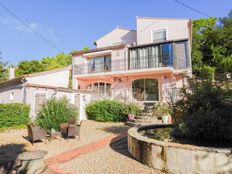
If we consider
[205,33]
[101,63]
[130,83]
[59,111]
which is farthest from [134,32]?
[59,111]

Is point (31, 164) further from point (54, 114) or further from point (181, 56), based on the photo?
point (181, 56)

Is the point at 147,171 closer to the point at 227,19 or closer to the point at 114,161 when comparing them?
the point at 114,161

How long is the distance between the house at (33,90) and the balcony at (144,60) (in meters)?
5.08

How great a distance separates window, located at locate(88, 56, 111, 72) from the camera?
80.1 feet

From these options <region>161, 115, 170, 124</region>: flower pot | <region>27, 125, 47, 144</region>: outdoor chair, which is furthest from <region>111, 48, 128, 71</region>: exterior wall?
<region>27, 125, 47, 144</region>: outdoor chair

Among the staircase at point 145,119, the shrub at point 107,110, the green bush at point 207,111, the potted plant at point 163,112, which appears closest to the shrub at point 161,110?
the potted plant at point 163,112

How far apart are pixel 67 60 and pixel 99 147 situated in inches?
1618

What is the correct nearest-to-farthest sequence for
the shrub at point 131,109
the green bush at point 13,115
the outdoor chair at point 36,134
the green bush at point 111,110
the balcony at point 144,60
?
the outdoor chair at point 36,134 < the green bush at point 13,115 < the shrub at point 131,109 < the green bush at point 111,110 < the balcony at point 144,60

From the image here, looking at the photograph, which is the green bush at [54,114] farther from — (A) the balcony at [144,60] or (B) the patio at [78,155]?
(A) the balcony at [144,60]

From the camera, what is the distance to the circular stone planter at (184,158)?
524 cm

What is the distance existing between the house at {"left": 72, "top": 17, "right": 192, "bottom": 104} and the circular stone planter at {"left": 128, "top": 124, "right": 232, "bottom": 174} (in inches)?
526

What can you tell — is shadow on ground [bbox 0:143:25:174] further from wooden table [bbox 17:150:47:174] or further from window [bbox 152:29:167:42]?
window [bbox 152:29:167:42]

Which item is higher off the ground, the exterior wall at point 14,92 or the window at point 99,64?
the window at point 99,64

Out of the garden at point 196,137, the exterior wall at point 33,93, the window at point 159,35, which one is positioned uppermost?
the window at point 159,35
